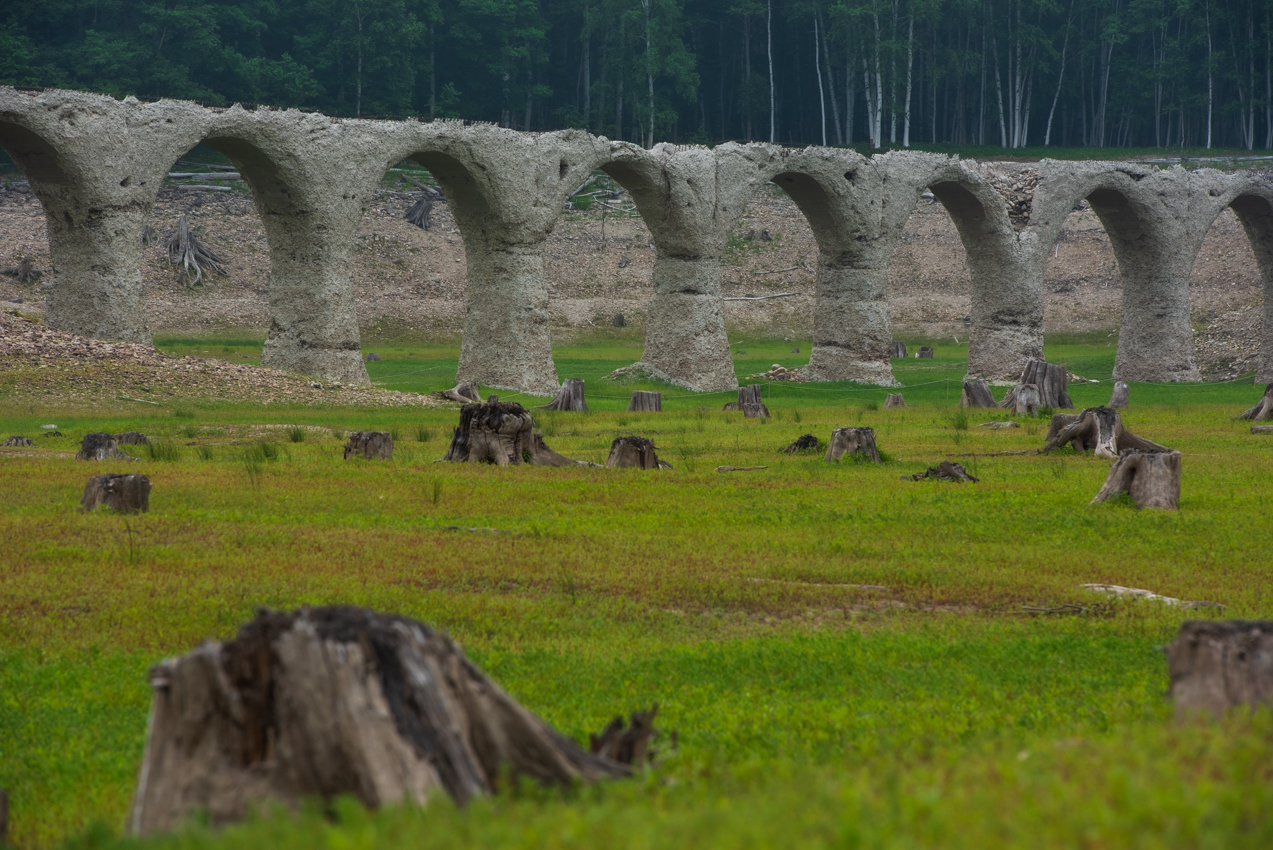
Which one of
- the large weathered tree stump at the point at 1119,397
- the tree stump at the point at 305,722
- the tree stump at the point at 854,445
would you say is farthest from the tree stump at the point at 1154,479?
the large weathered tree stump at the point at 1119,397

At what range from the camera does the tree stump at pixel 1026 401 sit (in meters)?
19.0

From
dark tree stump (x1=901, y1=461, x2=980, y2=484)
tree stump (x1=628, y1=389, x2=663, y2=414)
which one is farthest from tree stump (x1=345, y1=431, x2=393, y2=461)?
tree stump (x1=628, y1=389, x2=663, y2=414)

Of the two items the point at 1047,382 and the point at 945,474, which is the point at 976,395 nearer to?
the point at 1047,382

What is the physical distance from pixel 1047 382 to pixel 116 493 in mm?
16403

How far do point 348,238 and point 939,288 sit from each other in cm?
3394

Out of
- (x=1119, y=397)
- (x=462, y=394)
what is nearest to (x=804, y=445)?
(x=462, y=394)

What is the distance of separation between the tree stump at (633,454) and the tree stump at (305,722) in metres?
8.86

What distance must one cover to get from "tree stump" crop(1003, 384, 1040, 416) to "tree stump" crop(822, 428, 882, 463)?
24.6ft

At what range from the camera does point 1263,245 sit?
3766 cm

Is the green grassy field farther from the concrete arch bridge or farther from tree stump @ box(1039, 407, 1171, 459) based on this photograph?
the concrete arch bridge

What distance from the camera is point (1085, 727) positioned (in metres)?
4.05

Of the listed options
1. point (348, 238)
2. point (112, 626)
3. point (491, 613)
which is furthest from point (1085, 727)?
point (348, 238)

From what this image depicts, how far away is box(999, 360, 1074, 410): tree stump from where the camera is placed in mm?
20625

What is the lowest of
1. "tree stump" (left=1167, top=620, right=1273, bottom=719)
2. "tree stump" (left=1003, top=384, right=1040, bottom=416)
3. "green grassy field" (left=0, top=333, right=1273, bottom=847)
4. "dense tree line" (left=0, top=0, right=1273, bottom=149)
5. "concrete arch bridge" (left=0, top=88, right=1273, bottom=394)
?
"green grassy field" (left=0, top=333, right=1273, bottom=847)
